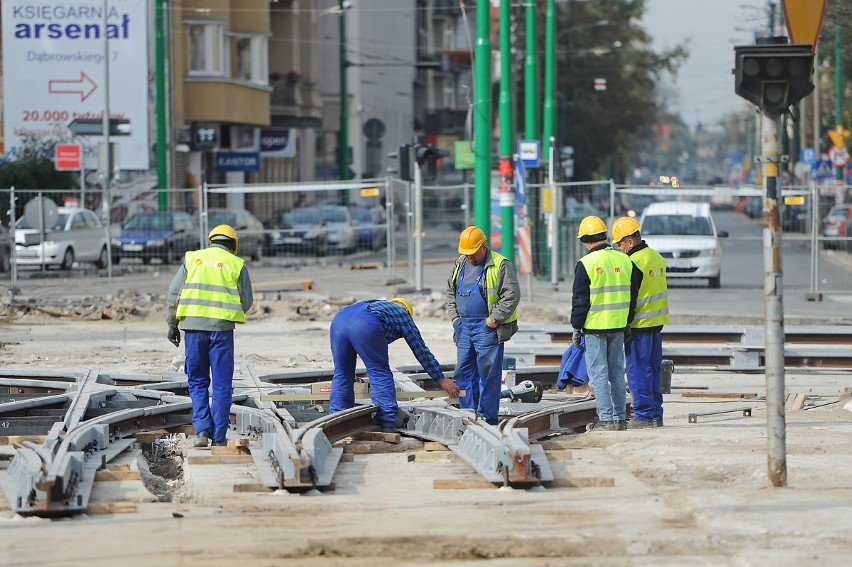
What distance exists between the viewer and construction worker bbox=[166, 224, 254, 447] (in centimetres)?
1145

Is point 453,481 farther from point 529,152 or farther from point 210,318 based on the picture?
point 529,152

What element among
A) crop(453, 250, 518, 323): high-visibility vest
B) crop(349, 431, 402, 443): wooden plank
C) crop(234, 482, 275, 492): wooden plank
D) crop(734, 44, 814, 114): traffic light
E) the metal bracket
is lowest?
the metal bracket

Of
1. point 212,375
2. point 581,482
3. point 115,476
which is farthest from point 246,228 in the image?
point 581,482

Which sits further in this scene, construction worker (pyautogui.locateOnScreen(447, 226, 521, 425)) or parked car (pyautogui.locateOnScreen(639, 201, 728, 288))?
parked car (pyautogui.locateOnScreen(639, 201, 728, 288))

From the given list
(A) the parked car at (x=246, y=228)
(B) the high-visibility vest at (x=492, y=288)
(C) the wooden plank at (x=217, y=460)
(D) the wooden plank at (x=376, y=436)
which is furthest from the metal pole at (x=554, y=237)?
(C) the wooden plank at (x=217, y=460)

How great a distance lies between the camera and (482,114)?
25.4 metres

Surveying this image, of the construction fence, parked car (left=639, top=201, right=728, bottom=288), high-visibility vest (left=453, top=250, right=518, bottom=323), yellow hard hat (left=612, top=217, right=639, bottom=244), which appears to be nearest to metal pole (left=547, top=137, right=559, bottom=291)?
the construction fence

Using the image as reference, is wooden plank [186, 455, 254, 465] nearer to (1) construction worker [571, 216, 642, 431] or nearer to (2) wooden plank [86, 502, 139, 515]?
(2) wooden plank [86, 502, 139, 515]

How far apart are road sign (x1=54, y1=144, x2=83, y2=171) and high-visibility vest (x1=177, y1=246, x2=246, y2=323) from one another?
30611 mm

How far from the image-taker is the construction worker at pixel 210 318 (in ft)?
37.6

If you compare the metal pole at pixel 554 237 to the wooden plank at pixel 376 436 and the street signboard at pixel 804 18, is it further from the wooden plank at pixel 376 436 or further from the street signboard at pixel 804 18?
the street signboard at pixel 804 18

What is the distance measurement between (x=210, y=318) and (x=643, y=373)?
11.7ft

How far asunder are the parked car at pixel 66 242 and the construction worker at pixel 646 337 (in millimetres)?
21187

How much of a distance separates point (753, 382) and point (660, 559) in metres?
9.86
